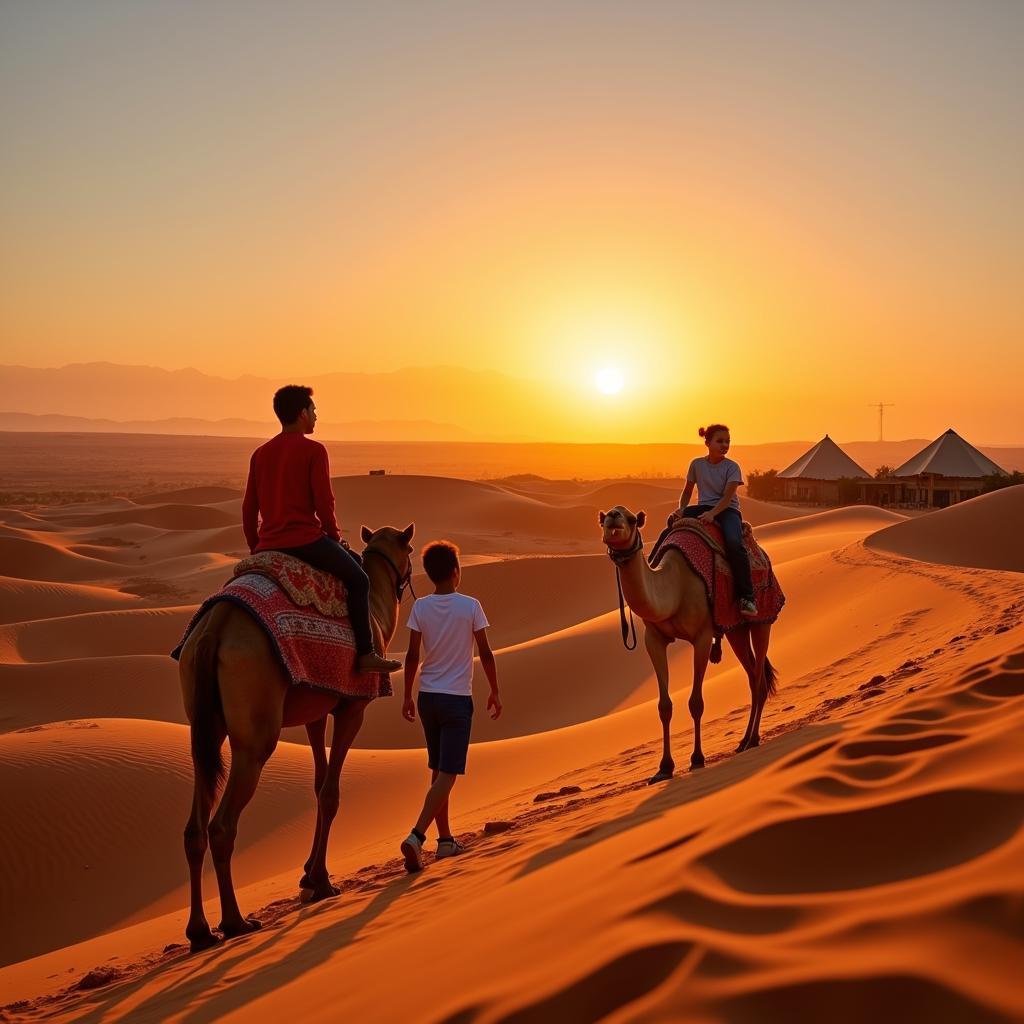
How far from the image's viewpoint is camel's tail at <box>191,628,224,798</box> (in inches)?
243

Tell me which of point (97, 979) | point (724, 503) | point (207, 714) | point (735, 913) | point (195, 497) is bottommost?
point (97, 979)

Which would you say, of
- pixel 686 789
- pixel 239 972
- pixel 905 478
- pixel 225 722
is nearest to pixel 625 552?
pixel 686 789

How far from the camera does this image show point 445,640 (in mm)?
6742

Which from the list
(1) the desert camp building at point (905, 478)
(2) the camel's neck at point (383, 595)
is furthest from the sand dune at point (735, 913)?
(1) the desert camp building at point (905, 478)

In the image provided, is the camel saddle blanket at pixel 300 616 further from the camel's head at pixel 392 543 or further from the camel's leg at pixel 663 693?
the camel's leg at pixel 663 693

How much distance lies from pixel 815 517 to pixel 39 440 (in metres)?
192

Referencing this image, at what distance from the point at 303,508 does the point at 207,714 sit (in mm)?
1482

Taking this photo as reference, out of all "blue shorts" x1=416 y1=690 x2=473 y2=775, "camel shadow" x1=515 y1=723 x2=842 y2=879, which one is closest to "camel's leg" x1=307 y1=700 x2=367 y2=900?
"blue shorts" x1=416 y1=690 x2=473 y2=775

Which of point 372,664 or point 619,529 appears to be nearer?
point 372,664

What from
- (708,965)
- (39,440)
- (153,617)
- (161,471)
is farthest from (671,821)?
(39,440)

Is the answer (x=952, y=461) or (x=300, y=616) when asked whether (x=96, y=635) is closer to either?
(x=300, y=616)

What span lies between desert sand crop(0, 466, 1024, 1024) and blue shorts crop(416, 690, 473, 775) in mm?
644

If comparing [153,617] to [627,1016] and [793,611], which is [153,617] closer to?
[793,611]

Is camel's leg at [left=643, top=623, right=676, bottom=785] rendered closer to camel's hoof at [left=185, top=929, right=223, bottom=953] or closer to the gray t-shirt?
the gray t-shirt
